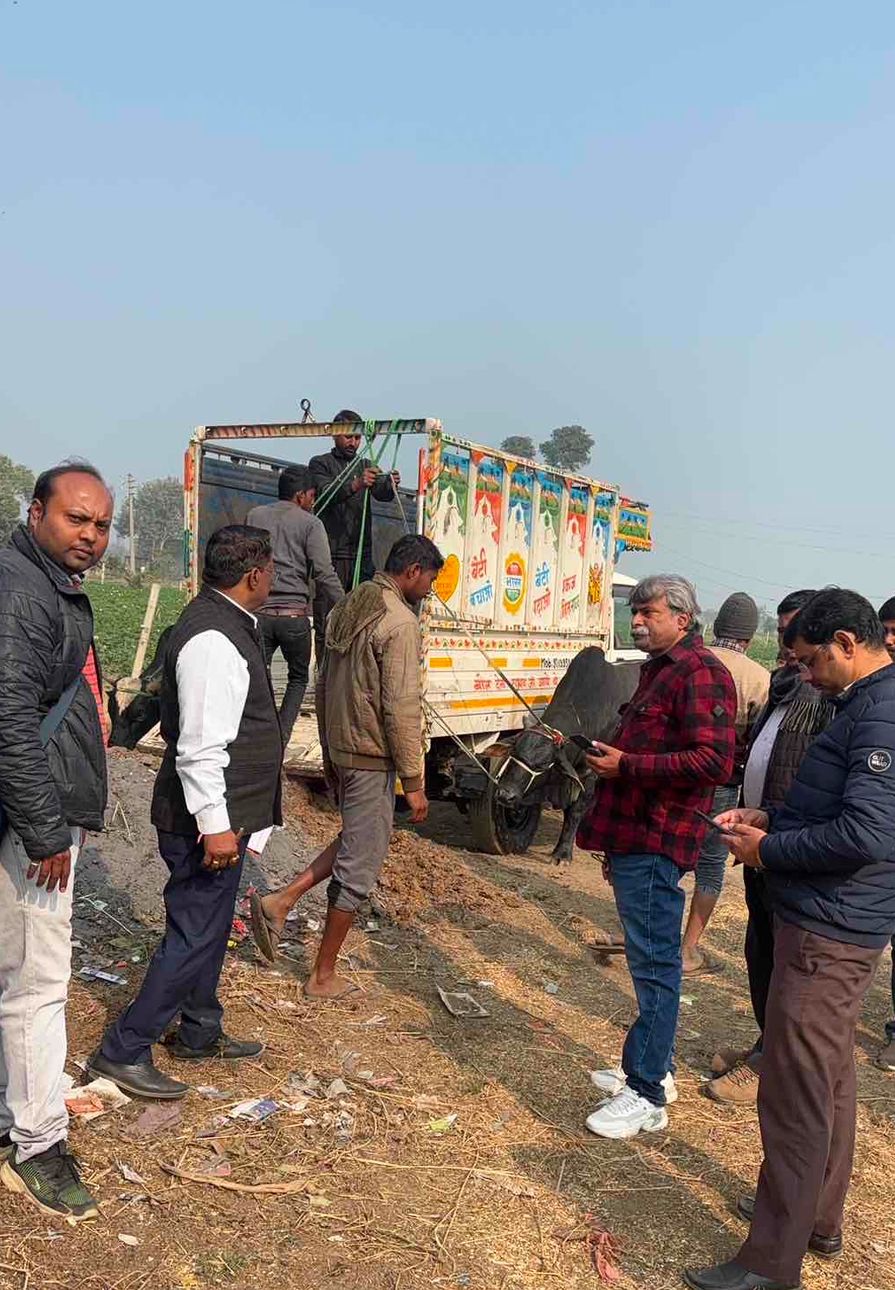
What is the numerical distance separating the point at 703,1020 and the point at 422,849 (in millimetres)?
2740

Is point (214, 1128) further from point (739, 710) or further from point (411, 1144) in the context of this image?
point (739, 710)

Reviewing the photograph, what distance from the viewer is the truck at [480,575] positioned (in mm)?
A: 7008

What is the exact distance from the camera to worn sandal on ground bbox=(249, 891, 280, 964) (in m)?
4.40

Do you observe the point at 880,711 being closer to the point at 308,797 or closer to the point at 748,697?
the point at 748,697

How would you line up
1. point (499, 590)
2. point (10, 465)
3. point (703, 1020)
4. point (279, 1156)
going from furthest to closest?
point (10, 465) → point (499, 590) → point (703, 1020) → point (279, 1156)

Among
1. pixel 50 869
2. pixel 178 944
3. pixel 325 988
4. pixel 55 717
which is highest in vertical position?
pixel 55 717

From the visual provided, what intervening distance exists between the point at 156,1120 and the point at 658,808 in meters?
2.01

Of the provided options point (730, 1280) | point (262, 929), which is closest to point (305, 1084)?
point (262, 929)

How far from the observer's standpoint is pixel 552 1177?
3.33 m

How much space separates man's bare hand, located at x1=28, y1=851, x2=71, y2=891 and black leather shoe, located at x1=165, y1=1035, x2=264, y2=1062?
4.60 ft

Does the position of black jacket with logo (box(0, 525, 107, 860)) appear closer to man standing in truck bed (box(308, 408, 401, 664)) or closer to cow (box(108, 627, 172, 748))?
man standing in truck bed (box(308, 408, 401, 664))

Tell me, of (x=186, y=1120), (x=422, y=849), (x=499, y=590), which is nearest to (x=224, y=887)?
(x=186, y=1120)

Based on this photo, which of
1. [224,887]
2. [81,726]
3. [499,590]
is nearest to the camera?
[81,726]

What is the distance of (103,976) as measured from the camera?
446cm
